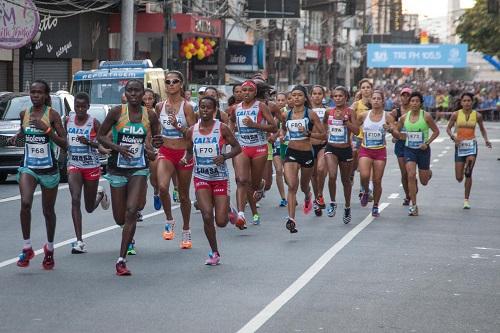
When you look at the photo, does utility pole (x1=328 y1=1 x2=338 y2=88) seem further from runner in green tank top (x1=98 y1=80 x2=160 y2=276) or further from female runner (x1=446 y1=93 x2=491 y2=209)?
runner in green tank top (x1=98 y1=80 x2=160 y2=276)

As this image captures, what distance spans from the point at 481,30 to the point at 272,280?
78976 mm

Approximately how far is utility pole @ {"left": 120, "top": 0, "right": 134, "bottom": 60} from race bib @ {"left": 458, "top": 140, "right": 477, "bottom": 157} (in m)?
18.1

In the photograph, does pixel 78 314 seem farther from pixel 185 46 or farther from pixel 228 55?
pixel 228 55

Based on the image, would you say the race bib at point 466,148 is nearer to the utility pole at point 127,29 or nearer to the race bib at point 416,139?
the race bib at point 416,139

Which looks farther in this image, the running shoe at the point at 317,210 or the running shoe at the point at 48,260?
the running shoe at the point at 317,210

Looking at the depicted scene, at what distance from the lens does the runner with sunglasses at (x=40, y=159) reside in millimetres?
12141

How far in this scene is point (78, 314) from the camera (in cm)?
959

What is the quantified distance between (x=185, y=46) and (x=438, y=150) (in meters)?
14.4

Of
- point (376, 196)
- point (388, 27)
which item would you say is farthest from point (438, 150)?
point (388, 27)

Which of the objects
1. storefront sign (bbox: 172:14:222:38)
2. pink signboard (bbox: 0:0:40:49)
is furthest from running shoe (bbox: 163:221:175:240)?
storefront sign (bbox: 172:14:222:38)

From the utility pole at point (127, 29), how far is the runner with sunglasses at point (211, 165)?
23.9 metres

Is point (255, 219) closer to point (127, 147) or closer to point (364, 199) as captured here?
point (364, 199)

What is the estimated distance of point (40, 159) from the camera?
12180 mm

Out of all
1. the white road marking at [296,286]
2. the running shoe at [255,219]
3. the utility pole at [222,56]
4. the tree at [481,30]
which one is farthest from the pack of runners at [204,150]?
the tree at [481,30]
